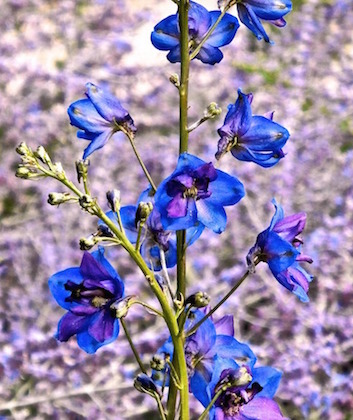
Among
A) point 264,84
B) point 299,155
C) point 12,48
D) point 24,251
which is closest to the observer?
point 24,251

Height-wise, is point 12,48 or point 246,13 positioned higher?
point 246,13

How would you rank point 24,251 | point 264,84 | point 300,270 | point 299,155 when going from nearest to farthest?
point 300,270, point 24,251, point 299,155, point 264,84

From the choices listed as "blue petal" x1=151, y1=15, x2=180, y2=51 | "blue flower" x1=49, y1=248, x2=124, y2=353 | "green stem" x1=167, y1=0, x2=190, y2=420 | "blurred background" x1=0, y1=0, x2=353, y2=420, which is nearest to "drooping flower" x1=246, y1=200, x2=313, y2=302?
"green stem" x1=167, y1=0, x2=190, y2=420

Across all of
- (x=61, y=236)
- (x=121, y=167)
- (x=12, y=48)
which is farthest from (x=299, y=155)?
(x=12, y=48)

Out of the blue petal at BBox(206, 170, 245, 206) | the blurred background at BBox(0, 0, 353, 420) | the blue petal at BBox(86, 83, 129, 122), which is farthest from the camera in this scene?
the blurred background at BBox(0, 0, 353, 420)

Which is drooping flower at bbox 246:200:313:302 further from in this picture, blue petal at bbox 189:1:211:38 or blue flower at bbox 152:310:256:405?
blue petal at bbox 189:1:211:38

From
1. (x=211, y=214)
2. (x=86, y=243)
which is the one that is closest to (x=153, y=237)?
(x=211, y=214)

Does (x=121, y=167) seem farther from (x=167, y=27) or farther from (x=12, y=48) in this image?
(x=167, y=27)
